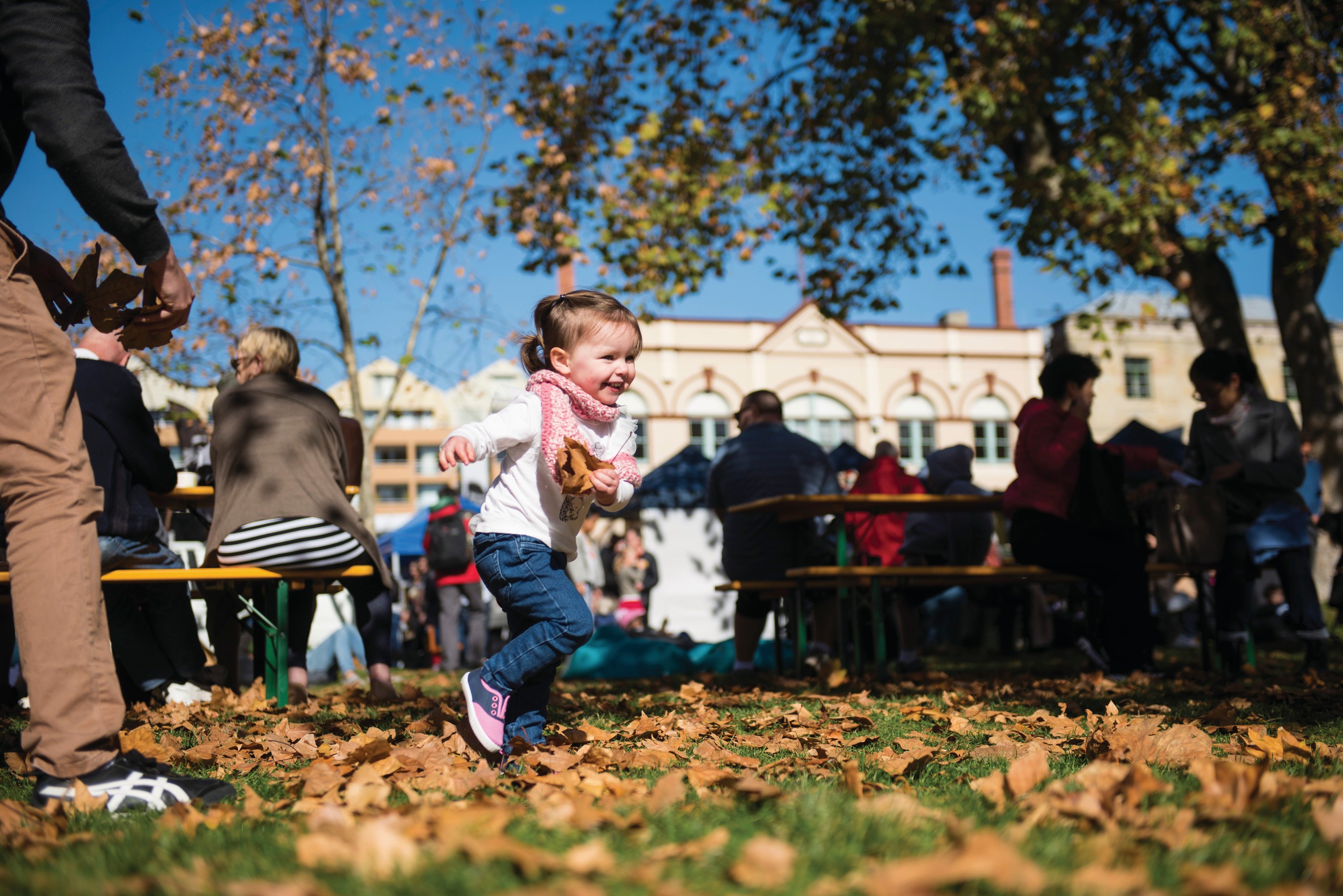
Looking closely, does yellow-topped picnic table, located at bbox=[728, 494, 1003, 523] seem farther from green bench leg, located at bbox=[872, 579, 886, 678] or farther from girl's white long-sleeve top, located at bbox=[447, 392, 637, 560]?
girl's white long-sleeve top, located at bbox=[447, 392, 637, 560]

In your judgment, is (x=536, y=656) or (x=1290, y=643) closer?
(x=536, y=656)

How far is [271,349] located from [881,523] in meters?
4.99

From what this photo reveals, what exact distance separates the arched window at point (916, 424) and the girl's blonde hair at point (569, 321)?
40.3 meters

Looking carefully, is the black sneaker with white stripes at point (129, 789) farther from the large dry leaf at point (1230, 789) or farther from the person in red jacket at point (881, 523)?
the person in red jacket at point (881, 523)

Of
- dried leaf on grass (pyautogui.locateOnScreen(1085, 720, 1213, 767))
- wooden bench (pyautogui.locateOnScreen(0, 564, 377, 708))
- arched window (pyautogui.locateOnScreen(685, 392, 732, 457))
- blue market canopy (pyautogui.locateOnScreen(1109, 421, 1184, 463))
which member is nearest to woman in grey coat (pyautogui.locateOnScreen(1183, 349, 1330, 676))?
dried leaf on grass (pyautogui.locateOnScreen(1085, 720, 1213, 767))

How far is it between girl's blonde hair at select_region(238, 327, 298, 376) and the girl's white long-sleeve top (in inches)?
98.8

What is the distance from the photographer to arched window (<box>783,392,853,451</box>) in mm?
41938

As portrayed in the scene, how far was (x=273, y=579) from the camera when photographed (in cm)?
526

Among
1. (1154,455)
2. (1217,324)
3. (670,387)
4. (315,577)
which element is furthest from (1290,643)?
(670,387)

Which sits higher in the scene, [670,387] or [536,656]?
[670,387]

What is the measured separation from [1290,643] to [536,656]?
33.0 feet

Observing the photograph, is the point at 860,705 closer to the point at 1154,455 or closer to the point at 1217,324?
the point at 1154,455

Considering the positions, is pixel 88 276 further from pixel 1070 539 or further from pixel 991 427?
pixel 991 427

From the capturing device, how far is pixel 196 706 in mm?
5039
